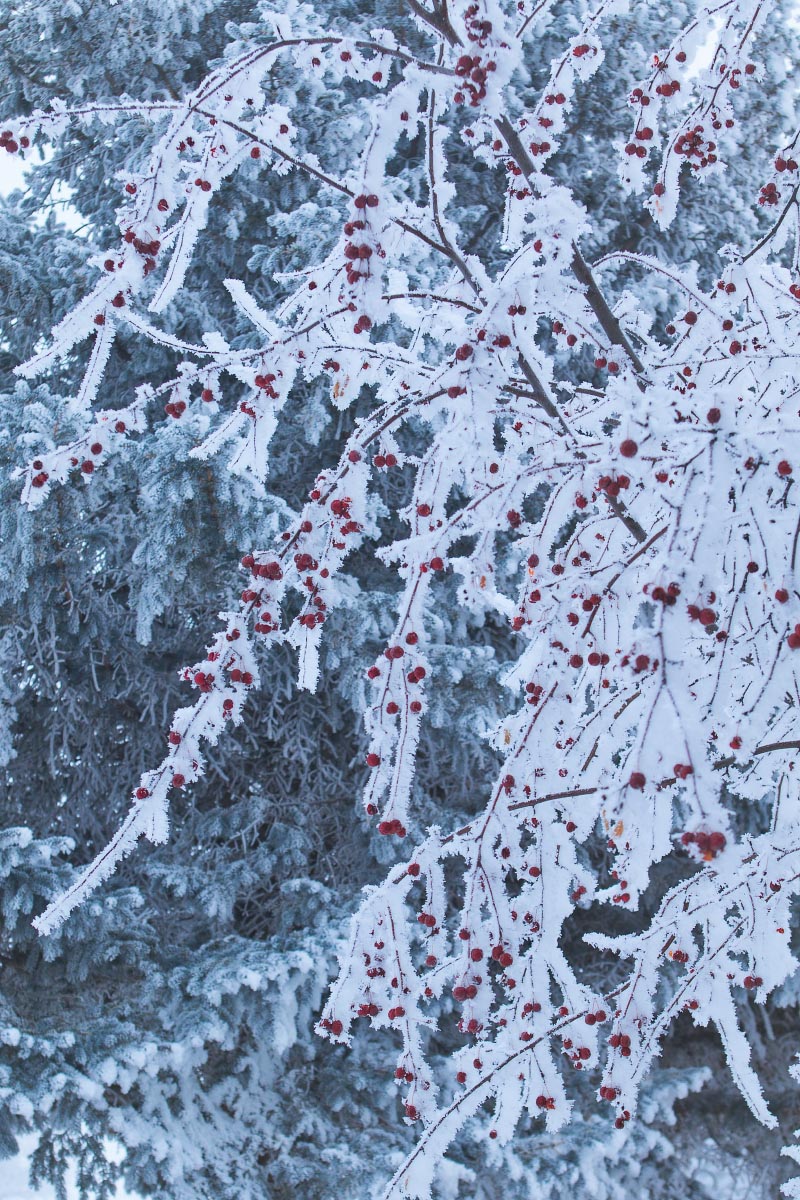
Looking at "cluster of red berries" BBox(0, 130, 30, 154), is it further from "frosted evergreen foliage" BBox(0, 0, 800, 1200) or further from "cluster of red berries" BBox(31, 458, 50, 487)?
"cluster of red berries" BBox(31, 458, 50, 487)

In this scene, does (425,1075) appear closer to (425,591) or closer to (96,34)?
(425,591)

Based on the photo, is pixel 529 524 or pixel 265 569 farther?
pixel 529 524

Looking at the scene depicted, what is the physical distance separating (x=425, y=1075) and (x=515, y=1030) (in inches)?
9.9

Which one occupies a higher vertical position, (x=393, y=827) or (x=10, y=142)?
(x=10, y=142)

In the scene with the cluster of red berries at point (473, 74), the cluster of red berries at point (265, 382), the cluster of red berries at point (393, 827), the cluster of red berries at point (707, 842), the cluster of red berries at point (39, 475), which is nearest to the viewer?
the cluster of red berries at point (707, 842)

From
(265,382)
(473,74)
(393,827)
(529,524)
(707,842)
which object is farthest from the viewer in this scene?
(529,524)

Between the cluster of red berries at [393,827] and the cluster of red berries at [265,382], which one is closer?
the cluster of red berries at [393,827]

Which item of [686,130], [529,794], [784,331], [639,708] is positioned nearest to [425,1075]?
[529,794]

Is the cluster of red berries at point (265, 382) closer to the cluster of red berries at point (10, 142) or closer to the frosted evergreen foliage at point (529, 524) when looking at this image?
the frosted evergreen foliage at point (529, 524)

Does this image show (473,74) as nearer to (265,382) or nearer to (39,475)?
(265,382)

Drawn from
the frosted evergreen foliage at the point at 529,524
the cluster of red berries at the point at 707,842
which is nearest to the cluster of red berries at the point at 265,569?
the frosted evergreen foliage at the point at 529,524

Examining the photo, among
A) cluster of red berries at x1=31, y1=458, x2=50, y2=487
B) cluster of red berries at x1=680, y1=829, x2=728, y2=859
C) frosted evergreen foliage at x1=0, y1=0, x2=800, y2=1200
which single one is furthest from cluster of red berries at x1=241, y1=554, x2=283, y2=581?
cluster of red berries at x1=680, y1=829, x2=728, y2=859

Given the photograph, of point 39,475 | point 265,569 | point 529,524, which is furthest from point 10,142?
point 529,524

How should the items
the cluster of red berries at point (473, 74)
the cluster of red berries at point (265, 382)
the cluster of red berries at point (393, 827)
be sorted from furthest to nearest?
the cluster of red berries at point (265, 382), the cluster of red berries at point (393, 827), the cluster of red berries at point (473, 74)
